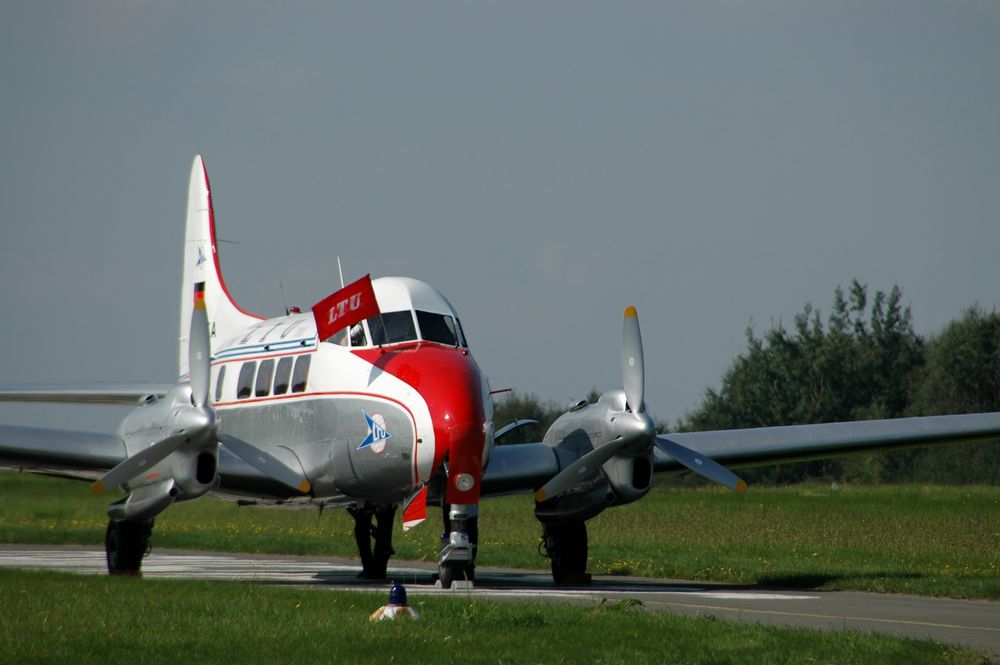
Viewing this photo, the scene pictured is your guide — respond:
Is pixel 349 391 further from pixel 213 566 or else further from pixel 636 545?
pixel 636 545

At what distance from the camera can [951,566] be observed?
21.8 m

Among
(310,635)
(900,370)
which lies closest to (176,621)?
(310,635)

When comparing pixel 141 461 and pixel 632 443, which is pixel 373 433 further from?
pixel 632 443

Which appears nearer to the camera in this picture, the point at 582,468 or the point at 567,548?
the point at 582,468

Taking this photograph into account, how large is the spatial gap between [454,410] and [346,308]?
2.43 meters

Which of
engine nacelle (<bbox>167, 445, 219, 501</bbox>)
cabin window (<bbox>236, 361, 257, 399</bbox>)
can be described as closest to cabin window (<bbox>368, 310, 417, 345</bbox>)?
engine nacelle (<bbox>167, 445, 219, 501</bbox>)

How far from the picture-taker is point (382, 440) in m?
16.3

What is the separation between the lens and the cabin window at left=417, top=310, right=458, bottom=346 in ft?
55.3

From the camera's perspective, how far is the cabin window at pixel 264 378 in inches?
733

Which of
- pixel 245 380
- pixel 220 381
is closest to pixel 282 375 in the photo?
pixel 245 380

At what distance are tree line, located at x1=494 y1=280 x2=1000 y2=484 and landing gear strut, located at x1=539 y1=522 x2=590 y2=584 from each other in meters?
41.3

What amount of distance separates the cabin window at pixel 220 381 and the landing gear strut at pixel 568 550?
5144 millimetres

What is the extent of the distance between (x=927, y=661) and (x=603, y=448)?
7714 mm

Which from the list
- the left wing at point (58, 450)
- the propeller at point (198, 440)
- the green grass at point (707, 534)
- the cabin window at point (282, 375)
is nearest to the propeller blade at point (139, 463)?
the propeller at point (198, 440)
